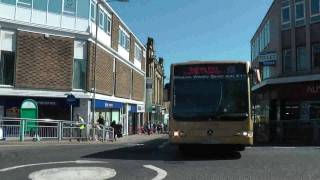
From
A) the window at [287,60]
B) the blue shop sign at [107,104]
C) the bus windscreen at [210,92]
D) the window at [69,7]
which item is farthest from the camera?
the blue shop sign at [107,104]

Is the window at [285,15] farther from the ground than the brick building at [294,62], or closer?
farther from the ground

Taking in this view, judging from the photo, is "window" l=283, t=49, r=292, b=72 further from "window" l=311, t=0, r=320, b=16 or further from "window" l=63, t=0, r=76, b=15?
"window" l=63, t=0, r=76, b=15

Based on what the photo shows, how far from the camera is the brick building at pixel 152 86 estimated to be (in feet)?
240

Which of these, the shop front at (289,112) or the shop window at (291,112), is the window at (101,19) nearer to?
the shop front at (289,112)

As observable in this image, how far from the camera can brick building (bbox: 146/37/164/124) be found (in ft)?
240

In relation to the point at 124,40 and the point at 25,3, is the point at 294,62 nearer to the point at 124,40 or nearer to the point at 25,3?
the point at 25,3

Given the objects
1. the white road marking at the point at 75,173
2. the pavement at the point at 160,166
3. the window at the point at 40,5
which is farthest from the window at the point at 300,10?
the white road marking at the point at 75,173

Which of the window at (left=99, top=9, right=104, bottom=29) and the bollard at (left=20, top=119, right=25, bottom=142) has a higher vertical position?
the window at (left=99, top=9, right=104, bottom=29)

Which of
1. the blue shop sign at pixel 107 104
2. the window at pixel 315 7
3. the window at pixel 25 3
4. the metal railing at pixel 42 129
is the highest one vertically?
the window at pixel 315 7

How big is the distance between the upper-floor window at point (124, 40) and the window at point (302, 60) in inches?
720

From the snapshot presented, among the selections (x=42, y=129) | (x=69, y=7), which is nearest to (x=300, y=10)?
(x=69, y=7)

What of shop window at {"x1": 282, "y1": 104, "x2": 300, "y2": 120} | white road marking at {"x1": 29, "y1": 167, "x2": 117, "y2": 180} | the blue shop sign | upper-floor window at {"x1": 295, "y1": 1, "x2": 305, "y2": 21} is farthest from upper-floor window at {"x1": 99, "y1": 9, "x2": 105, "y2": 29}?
white road marking at {"x1": 29, "y1": 167, "x2": 117, "y2": 180}

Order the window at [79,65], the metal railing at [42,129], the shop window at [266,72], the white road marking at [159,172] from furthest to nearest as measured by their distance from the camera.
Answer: the shop window at [266,72] < the window at [79,65] < the metal railing at [42,129] < the white road marking at [159,172]

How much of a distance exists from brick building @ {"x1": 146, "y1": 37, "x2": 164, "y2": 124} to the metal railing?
36.7 m
